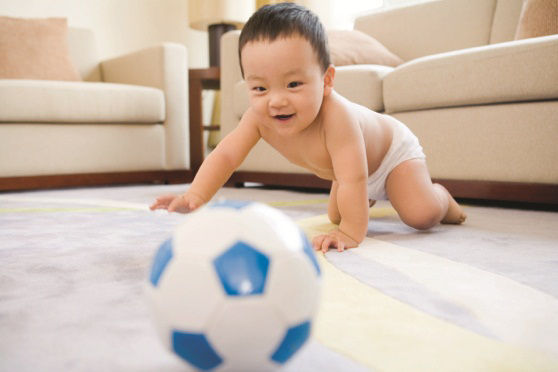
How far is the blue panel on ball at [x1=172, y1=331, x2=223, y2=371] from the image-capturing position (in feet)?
1.33

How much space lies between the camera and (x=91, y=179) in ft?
7.86

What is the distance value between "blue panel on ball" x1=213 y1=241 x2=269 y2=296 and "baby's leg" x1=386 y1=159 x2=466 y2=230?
0.88 meters

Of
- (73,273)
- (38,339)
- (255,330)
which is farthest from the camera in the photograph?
(73,273)

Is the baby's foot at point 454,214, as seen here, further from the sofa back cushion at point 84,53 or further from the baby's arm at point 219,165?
the sofa back cushion at point 84,53

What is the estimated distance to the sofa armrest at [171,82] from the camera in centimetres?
259

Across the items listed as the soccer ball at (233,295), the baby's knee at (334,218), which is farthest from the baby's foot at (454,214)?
the soccer ball at (233,295)

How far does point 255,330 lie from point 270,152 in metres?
1.87

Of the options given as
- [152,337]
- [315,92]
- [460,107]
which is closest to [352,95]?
[460,107]

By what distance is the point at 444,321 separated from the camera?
61cm

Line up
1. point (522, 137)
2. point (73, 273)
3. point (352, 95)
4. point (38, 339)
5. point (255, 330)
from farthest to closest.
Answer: point (352, 95) → point (522, 137) → point (73, 273) → point (38, 339) → point (255, 330)

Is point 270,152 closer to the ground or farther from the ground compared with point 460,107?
closer to the ground

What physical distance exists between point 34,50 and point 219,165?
184cm

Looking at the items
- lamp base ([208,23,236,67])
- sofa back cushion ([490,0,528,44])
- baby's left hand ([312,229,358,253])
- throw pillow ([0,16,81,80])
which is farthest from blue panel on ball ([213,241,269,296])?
lamp base ([208,23,236,67])

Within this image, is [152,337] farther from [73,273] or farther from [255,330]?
[73,273]
